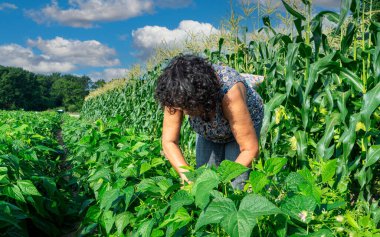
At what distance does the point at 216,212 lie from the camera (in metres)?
1.55

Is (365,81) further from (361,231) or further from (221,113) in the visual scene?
(361,231)

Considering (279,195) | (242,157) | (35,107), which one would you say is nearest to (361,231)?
(279,195)

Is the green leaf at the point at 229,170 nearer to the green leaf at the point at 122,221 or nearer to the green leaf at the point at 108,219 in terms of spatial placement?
the green leaf at the point at 122,221

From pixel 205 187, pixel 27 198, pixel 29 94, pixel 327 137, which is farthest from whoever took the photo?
pixel 29 94

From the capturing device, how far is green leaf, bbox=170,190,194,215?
1.84 meters

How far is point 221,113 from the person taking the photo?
9.69 feet

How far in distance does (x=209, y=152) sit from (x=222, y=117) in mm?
621

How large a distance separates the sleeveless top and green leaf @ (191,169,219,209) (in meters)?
0.99

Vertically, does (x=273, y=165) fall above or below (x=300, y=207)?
above

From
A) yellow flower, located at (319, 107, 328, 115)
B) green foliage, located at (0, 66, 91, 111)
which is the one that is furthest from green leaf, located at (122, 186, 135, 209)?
green foliage, located at (0, 66, 91, 111)

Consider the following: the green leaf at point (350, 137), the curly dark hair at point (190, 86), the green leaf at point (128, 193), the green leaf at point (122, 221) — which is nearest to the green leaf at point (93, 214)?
the green leaf at point (122, 221)

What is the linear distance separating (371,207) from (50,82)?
400 ft

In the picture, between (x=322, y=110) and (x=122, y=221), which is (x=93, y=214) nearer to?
(x=122, y=221)

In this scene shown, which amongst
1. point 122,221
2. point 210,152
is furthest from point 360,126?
point 122,221
